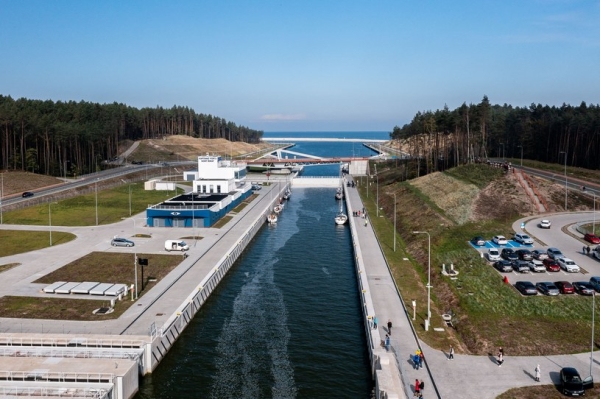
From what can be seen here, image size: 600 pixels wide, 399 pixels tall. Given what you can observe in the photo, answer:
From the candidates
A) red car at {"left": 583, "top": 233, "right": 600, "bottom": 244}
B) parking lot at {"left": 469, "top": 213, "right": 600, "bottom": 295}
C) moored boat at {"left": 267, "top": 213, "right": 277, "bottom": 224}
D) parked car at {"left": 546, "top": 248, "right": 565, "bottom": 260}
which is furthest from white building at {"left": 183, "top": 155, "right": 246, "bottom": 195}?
red car at {"left": 583, "top": 233, "right": 600, "bottom": 244}

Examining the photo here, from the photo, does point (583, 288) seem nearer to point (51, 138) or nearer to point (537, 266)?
point (537, 266)

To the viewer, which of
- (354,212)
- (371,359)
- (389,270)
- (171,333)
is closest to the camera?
(371,359)

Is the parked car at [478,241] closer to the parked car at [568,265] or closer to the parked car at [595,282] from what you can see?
the parked car at [568,265]

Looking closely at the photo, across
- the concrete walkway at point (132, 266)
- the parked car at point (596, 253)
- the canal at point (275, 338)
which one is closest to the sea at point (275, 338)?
the canal at point (275, 338)

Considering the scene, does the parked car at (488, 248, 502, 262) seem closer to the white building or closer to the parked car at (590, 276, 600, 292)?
the parked car at (590, 276, 600, 292)

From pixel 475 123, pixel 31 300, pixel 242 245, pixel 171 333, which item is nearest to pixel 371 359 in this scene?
pixel 171 333

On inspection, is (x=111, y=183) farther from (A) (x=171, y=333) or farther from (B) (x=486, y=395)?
(B) (x=486, y=395)
